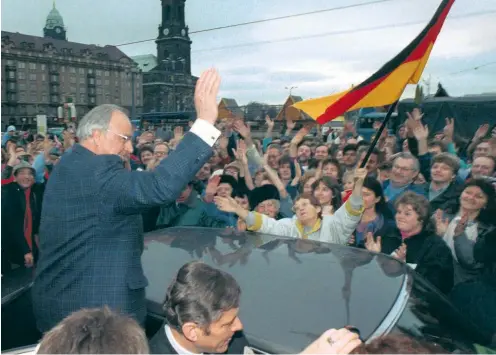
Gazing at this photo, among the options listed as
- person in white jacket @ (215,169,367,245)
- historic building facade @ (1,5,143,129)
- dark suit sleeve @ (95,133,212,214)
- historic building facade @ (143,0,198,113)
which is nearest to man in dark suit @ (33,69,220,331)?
dark suit sleeve @ (95,133,212,214)

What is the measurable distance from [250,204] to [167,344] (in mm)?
2941

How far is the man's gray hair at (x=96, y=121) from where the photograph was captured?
2.07m

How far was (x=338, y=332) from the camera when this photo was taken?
4.41ft

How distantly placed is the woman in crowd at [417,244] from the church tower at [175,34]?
97.2 metres

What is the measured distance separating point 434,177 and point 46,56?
260 ft

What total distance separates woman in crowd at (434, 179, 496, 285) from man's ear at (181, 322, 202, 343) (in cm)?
189

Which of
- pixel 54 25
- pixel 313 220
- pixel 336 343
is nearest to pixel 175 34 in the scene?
pixel 54 25

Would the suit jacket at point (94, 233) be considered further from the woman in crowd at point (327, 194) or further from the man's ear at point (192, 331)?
the woman in crowd at point (327, 194)

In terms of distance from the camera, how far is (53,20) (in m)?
104

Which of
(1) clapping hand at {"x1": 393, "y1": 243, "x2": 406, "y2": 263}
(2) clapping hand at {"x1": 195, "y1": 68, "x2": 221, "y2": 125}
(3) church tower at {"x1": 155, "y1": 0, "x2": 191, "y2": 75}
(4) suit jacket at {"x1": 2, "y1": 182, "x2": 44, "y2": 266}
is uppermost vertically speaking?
(3) church tower at {"x1": 155, "y1": 0, "x2": 191, "y2": 75}

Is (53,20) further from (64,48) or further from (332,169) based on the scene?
(332,169)

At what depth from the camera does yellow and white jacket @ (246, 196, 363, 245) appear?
329cm

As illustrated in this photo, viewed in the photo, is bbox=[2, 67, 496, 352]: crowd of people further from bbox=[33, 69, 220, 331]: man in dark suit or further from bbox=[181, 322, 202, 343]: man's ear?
bbox=[181, 322, 202, 343]: man's ear

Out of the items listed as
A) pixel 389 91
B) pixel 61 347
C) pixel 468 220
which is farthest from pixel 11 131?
pixel 61 347
